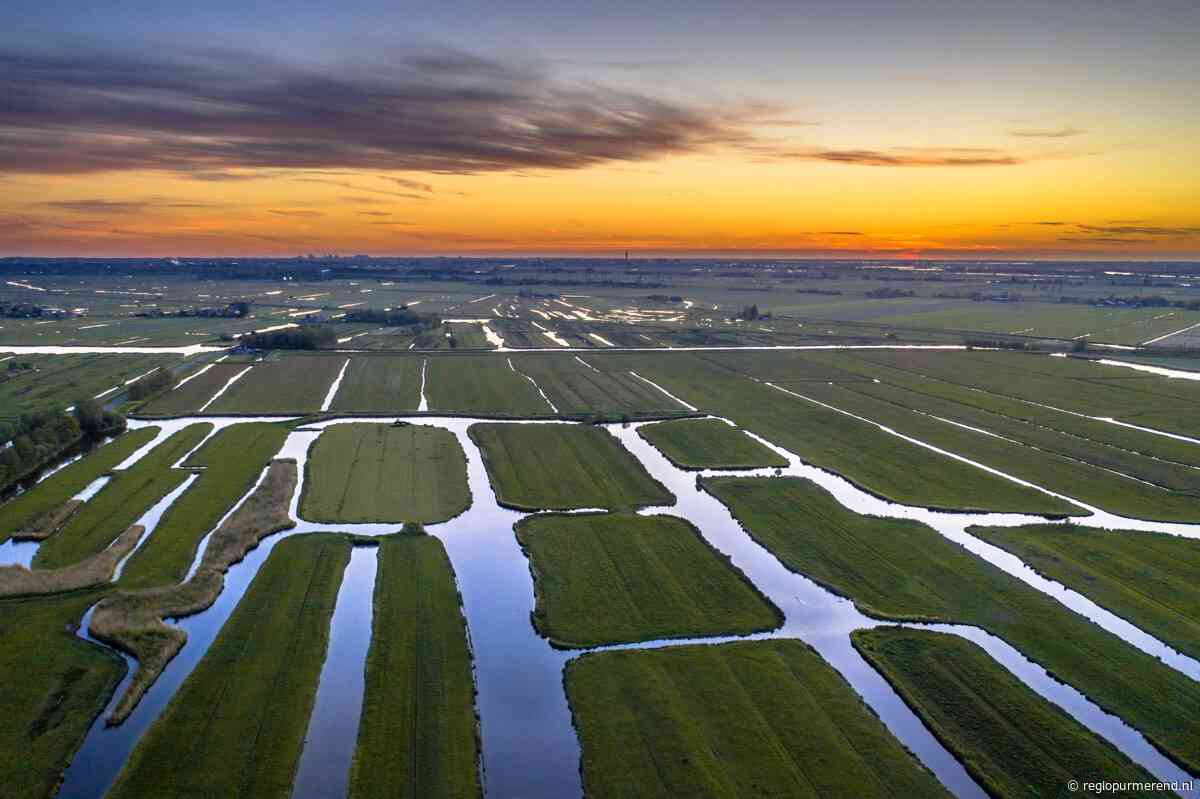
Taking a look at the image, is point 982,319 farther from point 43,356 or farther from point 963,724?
point 43,356

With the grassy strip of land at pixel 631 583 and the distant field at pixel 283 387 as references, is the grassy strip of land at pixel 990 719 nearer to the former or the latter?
the grassy strip of land at pixel 631 583

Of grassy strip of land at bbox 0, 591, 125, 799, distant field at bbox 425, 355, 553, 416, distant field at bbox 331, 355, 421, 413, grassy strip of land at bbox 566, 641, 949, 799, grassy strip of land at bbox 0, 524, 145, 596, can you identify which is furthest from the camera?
distant field at bbox 331, 355, 421, 413

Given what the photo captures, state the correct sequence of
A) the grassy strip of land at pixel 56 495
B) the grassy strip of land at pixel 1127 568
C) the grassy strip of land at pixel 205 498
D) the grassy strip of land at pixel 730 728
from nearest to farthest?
the grassy strip of land at pixel 730 728 < the grassy strip of land at pixel 1127 568 < the grassy strip of land at pixel 205 498 < the grassy strip of land at pixel 56 495

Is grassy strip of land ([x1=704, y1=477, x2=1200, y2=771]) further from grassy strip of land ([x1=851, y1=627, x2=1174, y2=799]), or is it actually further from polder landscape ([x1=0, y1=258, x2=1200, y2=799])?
grassy strip of land ([x1=851, y1=627, x2=1174, y2=799])

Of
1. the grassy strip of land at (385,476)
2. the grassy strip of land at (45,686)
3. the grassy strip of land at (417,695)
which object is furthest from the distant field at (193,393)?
the grassy strip of land at (417,695)

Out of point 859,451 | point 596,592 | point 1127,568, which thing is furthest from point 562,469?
point 1127,568

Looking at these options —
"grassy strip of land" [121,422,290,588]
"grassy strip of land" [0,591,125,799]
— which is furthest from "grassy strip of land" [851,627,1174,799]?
"grassy strip of land" [121,422,290,588]
